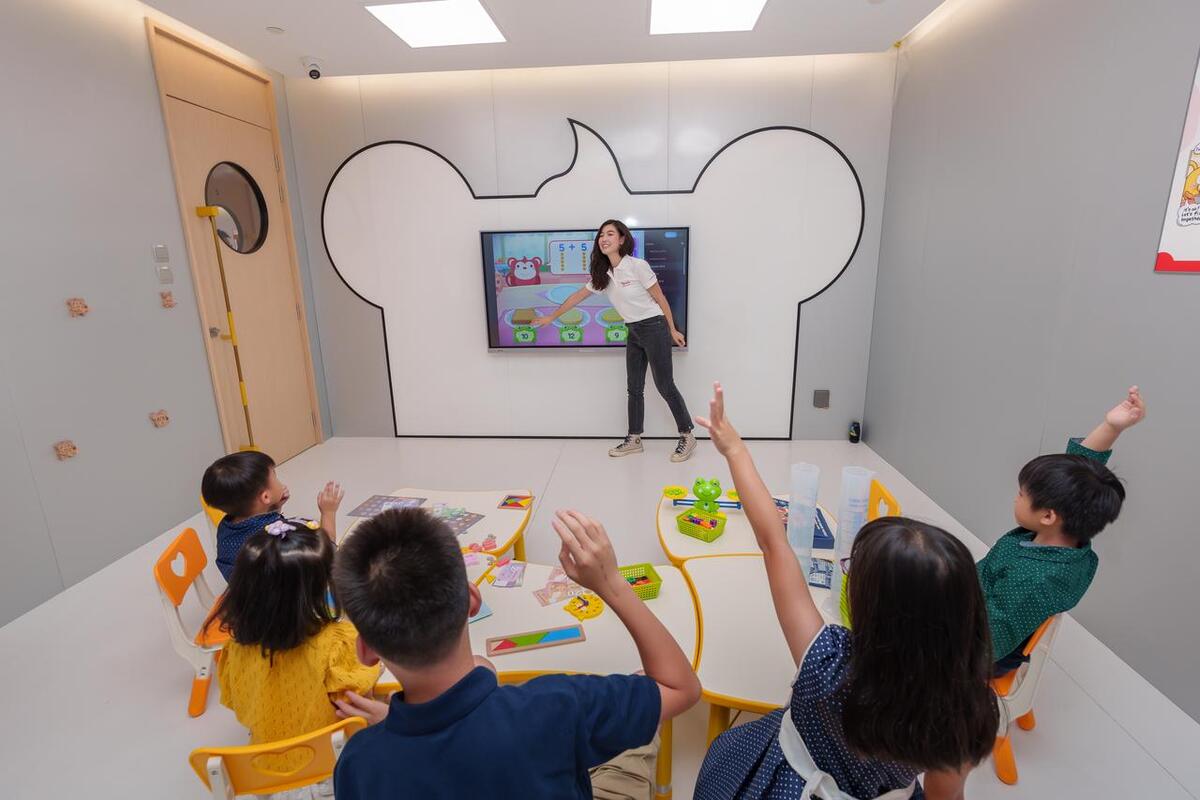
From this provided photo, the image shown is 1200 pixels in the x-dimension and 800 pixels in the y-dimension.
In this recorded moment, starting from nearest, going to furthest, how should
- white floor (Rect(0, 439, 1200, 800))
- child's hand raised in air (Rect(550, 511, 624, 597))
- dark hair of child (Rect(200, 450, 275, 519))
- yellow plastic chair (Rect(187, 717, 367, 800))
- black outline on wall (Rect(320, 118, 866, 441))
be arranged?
child's hand raised in air (Rect(550, 511, 624, 597)) < yellow plastic chair (Rect(187, 717, 367, 800)) < white floor (Rect(0, 439, 1200, 800)) < dark hair of child (Rect(200, 450, 275, 519)) < black outline on wall (Rect(320, 118, 866, 441))

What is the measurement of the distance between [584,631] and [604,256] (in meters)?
2.99

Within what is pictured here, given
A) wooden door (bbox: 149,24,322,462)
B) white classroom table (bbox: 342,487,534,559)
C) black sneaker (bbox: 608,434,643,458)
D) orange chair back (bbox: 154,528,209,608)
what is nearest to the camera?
orange chair back (bbox: 154,528,209,608)

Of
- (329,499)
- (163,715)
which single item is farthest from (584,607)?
(163,715)

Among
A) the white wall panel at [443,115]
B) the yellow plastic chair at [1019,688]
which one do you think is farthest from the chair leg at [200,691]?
the white wall panel at [443,115]

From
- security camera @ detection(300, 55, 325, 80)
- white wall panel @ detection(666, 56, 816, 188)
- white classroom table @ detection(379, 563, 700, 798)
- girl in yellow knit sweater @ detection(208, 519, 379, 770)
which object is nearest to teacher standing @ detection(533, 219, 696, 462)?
white wall panel @ detection(666, 56, 816, 188)

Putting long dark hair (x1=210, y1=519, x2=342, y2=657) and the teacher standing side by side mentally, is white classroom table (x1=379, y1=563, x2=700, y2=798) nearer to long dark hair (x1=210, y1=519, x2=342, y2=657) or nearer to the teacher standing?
long dark hair (x1=210, y1=519, x2=342, y2=657)

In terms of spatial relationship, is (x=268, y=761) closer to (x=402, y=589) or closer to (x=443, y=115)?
(x=402, y=589)

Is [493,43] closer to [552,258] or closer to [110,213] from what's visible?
[552,258]

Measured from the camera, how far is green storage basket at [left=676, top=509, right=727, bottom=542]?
2.13 meters

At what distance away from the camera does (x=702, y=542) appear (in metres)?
2.13

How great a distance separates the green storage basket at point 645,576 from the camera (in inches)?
68.9

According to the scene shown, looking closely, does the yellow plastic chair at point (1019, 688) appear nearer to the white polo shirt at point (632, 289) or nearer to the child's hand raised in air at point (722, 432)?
the child's hand raised in air at point (722, 432)

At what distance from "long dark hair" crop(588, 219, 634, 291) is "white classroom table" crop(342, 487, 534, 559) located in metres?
2.01

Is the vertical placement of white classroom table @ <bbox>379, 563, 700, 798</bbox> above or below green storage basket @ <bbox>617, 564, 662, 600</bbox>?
below
